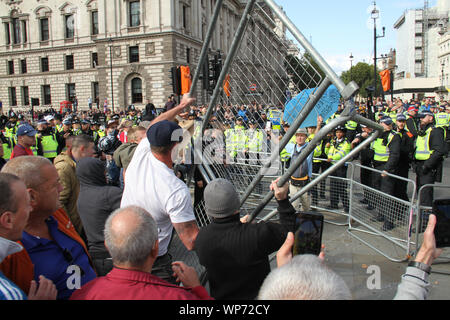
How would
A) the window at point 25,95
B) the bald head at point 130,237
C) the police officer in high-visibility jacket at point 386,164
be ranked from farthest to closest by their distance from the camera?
the window at point 25,95, the police officer in high-visibility jacket at point 386,164, the bald head at point 130,237

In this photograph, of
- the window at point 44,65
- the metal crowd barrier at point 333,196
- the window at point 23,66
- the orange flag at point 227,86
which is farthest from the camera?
the window at point 23,66

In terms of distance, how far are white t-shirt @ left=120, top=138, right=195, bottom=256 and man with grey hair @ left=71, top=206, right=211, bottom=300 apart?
71cm

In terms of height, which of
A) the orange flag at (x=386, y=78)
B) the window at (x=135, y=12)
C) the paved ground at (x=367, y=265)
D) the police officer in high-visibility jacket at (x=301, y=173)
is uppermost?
the window at (x=135, y=12)

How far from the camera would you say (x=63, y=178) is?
3895 millimetres

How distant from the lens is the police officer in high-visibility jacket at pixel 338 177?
7.02 metres

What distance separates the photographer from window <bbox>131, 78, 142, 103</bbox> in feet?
141

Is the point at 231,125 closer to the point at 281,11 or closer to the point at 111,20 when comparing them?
the point at 281,11

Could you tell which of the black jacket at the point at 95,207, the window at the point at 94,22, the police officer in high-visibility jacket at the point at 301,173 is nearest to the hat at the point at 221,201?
the black jacket at the point at 95,207

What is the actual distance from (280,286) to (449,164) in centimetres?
1381

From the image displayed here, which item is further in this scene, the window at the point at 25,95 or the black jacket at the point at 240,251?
the window at the point at 25,95

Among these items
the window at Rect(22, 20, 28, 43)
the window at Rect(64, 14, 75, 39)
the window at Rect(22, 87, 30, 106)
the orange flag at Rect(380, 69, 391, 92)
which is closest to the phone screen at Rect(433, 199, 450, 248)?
the orange flag at Rect(380, 69, 391, 92)

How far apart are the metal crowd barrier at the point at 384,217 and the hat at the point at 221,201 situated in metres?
3.52

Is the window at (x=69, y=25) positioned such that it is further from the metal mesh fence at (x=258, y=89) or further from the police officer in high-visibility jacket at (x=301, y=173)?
the metal mesh fence at (x=258, y=89)

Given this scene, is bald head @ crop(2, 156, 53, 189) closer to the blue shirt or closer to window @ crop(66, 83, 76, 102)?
the blue shirt
